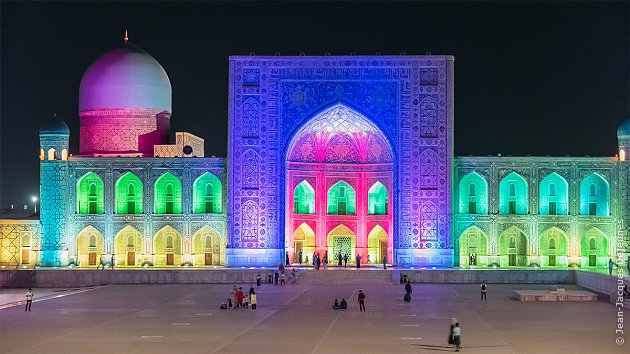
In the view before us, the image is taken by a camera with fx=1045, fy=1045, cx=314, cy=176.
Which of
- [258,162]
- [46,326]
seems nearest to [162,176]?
[258,162]

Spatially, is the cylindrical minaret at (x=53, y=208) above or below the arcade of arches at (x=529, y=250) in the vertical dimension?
above

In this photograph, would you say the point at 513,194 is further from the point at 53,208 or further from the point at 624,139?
the point at 53,208

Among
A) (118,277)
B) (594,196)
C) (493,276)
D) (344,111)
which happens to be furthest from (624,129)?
(118,277)

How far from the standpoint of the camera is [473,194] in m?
35.1

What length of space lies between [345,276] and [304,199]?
5498 mm

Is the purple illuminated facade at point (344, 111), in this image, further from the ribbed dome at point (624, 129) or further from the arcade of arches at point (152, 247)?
the ribbed dome at point (624, 129)

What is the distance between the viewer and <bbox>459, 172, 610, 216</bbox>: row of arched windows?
115 ft

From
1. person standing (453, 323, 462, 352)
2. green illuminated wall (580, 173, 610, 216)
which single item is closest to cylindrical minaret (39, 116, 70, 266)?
green illuminated wall (580, 173, 610, 216)

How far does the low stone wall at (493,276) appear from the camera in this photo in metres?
30.7

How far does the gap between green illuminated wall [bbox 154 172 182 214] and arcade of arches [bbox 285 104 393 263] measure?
3.82 meters

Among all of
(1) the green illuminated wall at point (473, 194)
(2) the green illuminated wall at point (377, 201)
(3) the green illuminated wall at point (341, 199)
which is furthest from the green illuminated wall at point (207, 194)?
(1) the green illuminated wall at point (473, 194)

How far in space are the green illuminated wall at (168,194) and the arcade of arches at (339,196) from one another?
382 centimetres

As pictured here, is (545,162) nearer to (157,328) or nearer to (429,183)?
(429,183)

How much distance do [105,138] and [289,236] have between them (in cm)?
798
